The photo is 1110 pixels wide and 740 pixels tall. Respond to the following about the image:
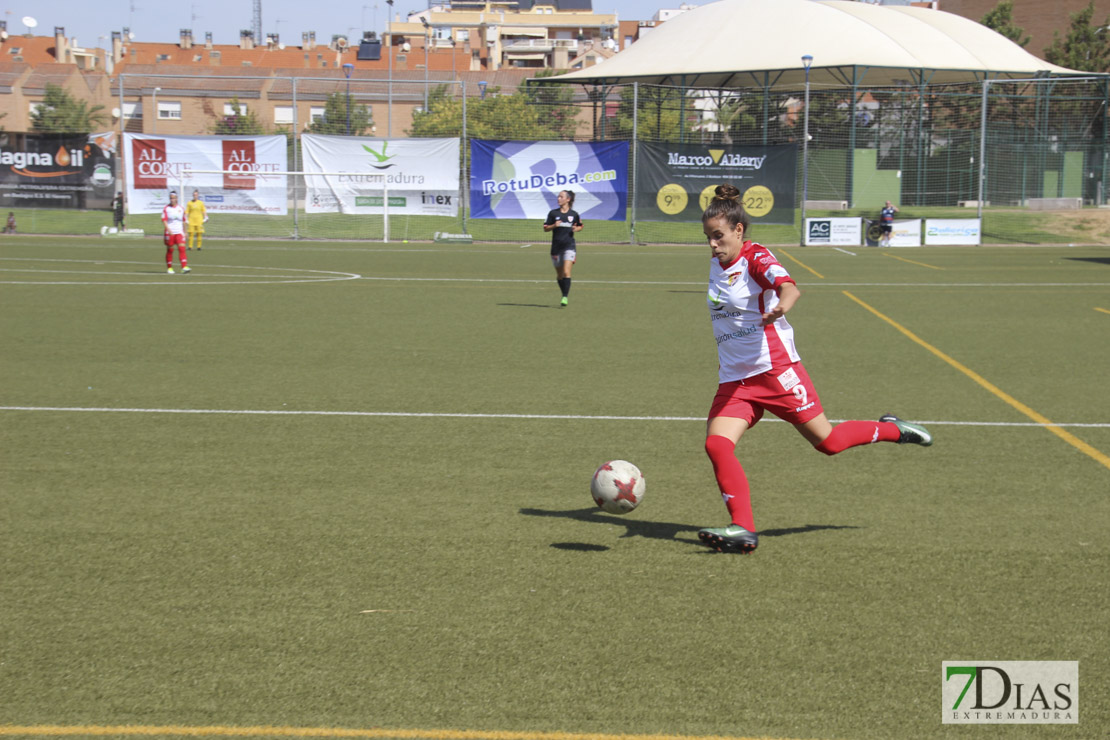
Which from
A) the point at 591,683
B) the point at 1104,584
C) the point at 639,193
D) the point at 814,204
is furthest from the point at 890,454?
the point at 814,204

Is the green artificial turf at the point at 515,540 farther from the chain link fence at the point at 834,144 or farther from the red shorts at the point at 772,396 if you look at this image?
the chain link fence at the point at 834,144

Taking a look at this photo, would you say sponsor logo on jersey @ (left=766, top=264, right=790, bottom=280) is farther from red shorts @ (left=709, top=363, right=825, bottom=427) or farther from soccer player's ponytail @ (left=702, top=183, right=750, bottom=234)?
red shorts @ (left=709, top=363, right=825, bottom=427)

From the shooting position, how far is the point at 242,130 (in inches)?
2566

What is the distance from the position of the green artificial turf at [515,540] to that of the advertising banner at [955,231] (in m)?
25.6

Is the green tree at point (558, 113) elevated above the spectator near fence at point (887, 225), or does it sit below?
above

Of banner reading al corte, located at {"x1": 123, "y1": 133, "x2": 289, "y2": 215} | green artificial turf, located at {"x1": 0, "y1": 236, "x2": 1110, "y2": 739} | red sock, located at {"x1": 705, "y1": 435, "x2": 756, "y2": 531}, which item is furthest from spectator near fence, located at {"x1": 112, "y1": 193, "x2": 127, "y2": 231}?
red sock, located at {"x1": 705, "y1": 435, "x2": 756, "y2": 531}

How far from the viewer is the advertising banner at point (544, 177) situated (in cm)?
3691

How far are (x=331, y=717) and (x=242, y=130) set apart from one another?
214 ft

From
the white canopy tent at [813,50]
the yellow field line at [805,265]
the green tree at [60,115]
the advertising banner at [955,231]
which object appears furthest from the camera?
the green tree at [60,115]

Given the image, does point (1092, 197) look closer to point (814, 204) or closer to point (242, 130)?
point (814, 204)

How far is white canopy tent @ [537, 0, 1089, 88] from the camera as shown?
63.3 m

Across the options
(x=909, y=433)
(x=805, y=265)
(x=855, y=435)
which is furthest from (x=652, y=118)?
(x=855, y=435)

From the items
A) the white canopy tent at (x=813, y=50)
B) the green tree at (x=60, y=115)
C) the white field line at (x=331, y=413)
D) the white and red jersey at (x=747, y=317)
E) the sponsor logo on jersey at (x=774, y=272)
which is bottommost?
the white field line at (x=331, y=413)

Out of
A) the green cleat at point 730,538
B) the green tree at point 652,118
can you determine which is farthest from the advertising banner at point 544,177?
the green cleat at point 730,538
